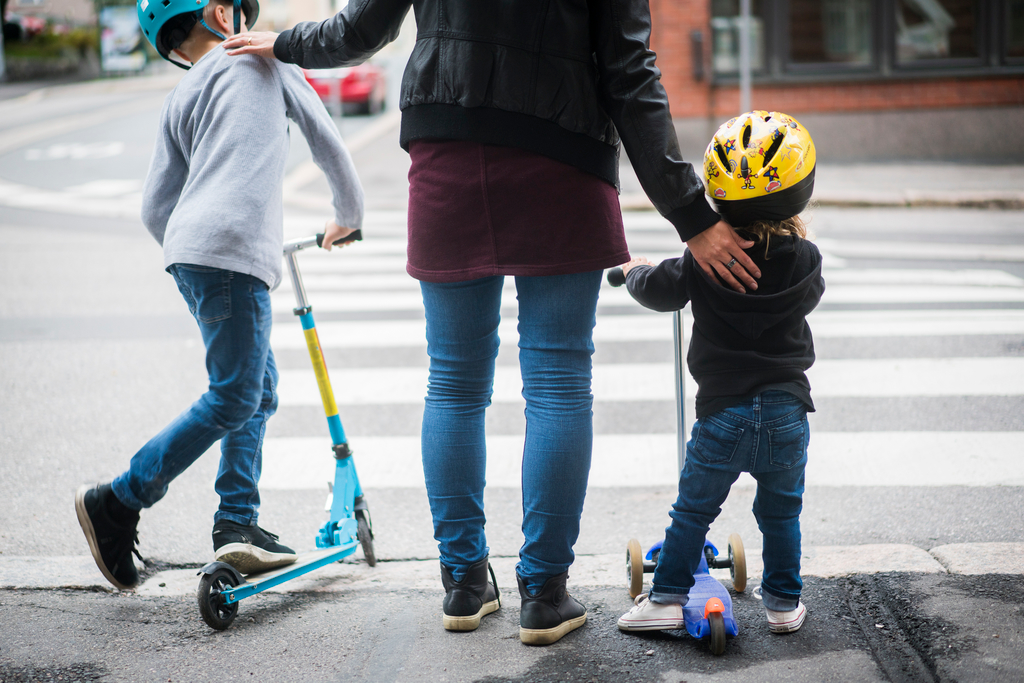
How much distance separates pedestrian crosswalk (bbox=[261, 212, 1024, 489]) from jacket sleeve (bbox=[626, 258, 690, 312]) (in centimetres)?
160

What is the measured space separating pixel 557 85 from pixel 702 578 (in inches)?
54.8

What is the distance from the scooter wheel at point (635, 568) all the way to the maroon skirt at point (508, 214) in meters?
0.85

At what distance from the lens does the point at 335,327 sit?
6805 millimetres

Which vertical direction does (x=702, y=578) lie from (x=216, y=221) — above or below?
below

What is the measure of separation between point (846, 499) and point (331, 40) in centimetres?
250

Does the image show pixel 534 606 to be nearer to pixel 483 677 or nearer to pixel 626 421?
pixel 483 677

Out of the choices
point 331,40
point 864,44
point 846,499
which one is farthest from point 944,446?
point 864,44

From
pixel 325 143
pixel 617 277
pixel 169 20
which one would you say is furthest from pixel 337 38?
pixel 617 277

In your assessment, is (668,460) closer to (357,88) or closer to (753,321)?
(753,321)

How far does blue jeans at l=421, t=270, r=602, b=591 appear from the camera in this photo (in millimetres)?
2479

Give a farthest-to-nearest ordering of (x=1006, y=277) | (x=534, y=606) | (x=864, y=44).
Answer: (x=864, y=44) < (x=1006, y=277) < (x=534, y=606)

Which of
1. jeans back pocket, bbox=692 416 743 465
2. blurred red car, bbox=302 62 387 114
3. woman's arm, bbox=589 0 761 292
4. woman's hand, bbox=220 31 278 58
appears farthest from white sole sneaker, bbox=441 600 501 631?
blurred red car, bbox=302 62 387 114

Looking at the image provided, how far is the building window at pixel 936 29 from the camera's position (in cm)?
1475

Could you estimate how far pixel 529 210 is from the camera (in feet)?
7.89
